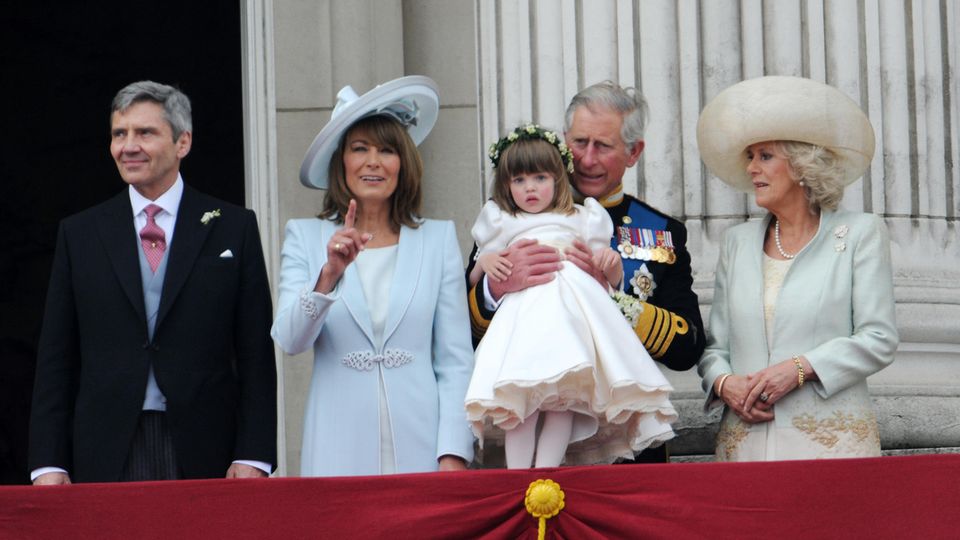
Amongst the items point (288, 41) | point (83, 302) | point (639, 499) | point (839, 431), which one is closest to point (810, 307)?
point (839, 431)

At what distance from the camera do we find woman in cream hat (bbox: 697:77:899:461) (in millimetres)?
5129

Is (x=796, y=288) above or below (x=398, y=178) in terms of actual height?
below

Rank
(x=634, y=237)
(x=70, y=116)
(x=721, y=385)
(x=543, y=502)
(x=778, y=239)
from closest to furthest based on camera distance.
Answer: (x=543, y=502) < (x=721, y=385) < (x=778, y=239) < (x=634, y=237) < (x=70, y=116)

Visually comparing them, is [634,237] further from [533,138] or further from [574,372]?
[574,372]

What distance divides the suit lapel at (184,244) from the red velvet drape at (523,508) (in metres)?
0.69

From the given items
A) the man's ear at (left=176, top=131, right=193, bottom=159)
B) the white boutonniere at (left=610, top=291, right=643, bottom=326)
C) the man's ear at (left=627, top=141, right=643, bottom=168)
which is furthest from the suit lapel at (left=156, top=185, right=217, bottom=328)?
the man's ear at (left=627, top=141, right=643, bottom=168)

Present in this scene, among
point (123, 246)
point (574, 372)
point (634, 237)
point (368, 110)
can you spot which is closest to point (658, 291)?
point (634, 237)

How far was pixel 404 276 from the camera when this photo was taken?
17.1 feet

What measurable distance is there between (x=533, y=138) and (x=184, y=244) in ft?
3.30

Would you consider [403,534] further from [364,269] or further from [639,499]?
[364,269]

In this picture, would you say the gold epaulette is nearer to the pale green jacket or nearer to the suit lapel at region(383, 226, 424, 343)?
the pale green jacket

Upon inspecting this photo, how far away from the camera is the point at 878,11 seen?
6996 mm

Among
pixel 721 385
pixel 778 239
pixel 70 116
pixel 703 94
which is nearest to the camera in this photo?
pixel 721 385

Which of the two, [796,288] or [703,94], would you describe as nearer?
[796,288]
